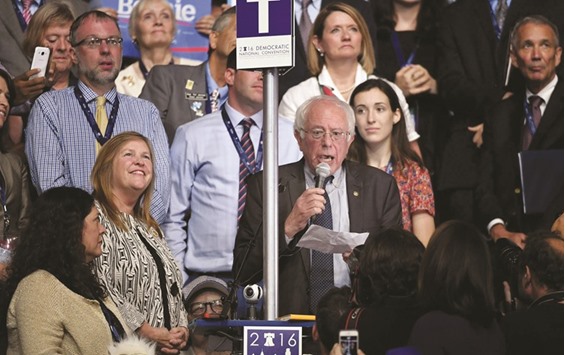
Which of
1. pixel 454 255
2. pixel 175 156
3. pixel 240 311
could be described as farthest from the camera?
pixel 175 156

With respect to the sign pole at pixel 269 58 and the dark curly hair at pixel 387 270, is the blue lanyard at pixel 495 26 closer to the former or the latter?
the sign pole at pixel 269 58

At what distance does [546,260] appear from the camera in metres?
6.35

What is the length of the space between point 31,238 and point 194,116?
3032 millimetres

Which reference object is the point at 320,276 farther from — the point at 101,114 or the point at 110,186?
the point at 101,114

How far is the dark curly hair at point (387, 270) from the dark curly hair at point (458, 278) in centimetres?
24

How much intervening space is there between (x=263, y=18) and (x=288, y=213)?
1.42 m

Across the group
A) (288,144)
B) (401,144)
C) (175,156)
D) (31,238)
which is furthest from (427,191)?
(31,238)

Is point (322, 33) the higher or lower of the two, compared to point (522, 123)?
higher

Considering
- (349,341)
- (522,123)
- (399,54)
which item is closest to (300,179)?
(349,341)

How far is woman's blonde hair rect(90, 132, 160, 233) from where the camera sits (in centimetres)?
688

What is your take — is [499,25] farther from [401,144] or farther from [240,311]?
[240,311]

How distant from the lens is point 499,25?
387 inches

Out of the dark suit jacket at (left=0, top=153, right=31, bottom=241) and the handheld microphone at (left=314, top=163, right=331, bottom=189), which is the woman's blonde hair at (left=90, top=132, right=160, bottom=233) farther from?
the handheld microphone at (left=314, top=163, right=331, bottom=189)

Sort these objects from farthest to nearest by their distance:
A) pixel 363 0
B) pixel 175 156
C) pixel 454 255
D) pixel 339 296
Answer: pixel 363 0 < pixel 175 156 < pixel 339 296 < pixel 454 255
